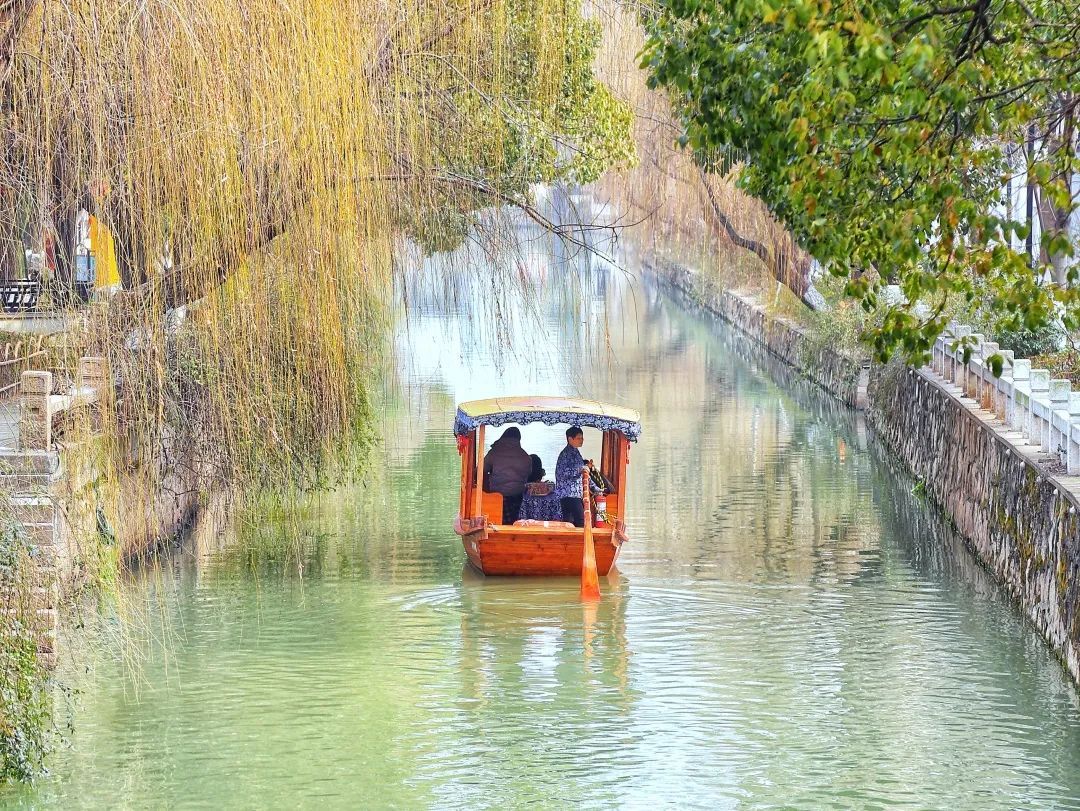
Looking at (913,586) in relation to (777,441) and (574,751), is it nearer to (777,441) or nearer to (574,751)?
(574,751)

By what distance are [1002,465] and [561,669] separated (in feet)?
18.5

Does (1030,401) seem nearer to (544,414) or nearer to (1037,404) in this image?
(1037,404)

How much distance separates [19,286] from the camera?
11727mm

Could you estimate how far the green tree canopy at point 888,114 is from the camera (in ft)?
27.4

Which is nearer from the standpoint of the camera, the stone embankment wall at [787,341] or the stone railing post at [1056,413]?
the stone railing post at [1056,413]

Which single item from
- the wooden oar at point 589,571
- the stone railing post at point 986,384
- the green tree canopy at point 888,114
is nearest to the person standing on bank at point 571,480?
the wooden oar at point 589,571

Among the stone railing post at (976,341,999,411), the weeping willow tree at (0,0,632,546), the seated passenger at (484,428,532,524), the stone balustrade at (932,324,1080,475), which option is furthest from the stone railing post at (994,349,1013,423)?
the weeping willow tree at (0,0,632,546)

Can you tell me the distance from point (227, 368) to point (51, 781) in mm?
3211

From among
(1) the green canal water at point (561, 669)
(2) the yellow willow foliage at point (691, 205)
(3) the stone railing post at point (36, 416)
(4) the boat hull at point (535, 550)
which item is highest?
(2) the yellow willow foliage at point (691, 205)

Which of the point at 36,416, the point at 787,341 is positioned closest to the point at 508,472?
the point at 36,416

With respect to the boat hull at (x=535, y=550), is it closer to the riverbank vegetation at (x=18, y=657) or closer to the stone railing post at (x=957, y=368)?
the stone railing post at (x=957, y=368)

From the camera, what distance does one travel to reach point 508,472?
19.1 metres

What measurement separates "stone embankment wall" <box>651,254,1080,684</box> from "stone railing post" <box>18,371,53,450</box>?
257 inches

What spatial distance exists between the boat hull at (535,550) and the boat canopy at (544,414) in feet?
4.23
